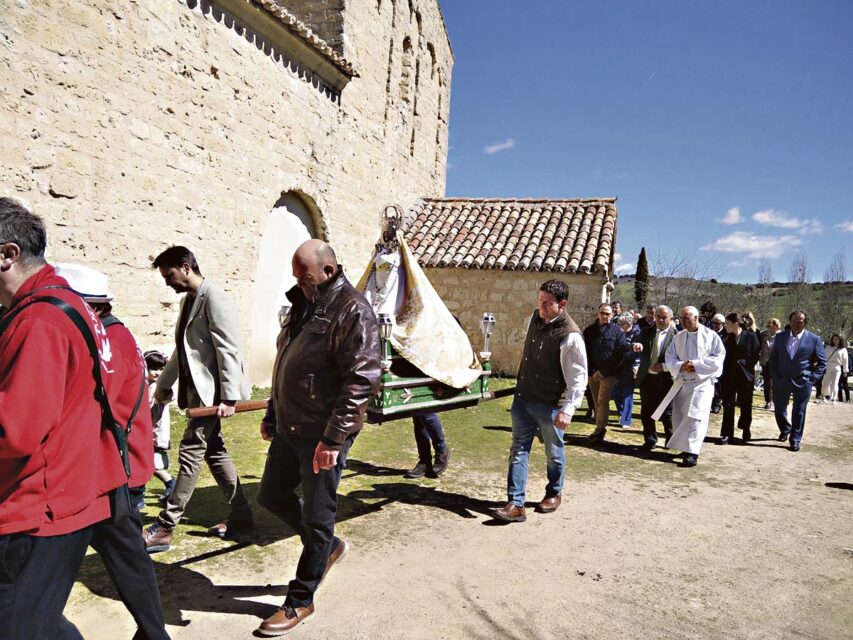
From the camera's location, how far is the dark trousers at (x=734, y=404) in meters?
8.34

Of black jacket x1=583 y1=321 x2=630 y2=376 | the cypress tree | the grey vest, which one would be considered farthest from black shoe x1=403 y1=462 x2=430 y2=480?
the cypress tree

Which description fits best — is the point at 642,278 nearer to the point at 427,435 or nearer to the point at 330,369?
the point at 427,435

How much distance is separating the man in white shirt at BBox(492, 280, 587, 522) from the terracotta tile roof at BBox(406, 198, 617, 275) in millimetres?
Result: 8059

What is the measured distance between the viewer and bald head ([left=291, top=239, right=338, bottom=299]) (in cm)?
315

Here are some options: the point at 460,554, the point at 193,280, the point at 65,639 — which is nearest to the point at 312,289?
the point at 193,280

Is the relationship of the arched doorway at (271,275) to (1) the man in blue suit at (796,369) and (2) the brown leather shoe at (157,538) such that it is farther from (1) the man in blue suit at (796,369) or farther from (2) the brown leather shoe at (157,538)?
(1) the man in blue suit at (796,369)

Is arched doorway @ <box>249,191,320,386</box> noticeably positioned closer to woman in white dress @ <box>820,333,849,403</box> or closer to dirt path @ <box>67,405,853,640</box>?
dirt path @ <box>67,405,853,640</box>

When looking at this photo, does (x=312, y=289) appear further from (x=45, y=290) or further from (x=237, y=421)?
(x=237, y=421)

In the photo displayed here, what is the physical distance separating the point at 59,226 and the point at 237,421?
3.15 m

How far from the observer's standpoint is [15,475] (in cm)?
184

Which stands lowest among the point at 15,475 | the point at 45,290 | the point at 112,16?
the point at 15,475

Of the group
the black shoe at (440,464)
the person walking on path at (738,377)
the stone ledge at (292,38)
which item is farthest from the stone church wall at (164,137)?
the person walking on path at (738,377)

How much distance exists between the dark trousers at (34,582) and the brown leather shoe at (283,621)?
3.78 feet

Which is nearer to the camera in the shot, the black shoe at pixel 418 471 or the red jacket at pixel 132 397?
the red jacket at pixel 132 397
